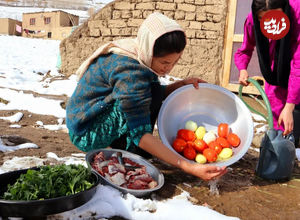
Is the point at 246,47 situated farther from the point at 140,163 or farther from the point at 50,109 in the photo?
the point at 50,109

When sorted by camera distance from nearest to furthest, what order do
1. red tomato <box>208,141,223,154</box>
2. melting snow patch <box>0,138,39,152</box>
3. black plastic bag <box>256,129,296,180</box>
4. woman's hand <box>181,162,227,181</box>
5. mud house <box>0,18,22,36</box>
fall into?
woman's hand <box>181,162,227,181</box>, black plastic bag <box>256,129,296,180</box>, red tomato <box>208,141,223,154</box>, melting snow patch <box>0,138,39,152</box>, mud house <box>0,18,22,36</box>

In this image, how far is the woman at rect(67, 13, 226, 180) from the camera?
167 cm

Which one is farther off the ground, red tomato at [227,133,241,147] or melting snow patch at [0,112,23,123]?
red tomato at [227,133,241,147]

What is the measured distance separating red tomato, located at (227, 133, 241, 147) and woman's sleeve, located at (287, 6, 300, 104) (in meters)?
0.42

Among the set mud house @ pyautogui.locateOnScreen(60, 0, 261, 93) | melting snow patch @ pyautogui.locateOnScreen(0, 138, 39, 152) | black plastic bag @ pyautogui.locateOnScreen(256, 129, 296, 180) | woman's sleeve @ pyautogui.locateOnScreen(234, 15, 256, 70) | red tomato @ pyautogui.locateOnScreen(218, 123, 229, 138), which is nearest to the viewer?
black plastic bag @ pyautogui.locateOnScreen(256, 129, 296, 180)

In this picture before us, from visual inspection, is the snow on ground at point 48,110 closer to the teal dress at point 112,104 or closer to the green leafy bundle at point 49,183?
the green leafy bundle at point 49,183

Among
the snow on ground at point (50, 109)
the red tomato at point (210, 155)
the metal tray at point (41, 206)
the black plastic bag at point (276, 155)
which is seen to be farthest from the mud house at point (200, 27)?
the metal tray at point (41, 206)

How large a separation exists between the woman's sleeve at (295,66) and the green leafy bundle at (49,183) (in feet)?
4.63

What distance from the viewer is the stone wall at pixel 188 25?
479cm

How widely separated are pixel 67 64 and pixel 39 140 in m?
3.20

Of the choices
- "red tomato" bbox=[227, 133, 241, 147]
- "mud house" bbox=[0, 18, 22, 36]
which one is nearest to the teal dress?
"red tomato" bbox=[227, 133, 241, 147]

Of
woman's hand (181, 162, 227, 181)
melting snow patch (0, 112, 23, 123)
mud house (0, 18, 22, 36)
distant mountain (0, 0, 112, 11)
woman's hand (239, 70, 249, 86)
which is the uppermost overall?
distant mountain (0, 0, 112, 11)

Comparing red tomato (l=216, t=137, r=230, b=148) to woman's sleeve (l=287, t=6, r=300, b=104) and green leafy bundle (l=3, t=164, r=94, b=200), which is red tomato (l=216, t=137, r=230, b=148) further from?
green leafy bundle (l=3, t=164, r=94, b=200)

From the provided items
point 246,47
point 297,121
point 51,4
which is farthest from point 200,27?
point 51,4
